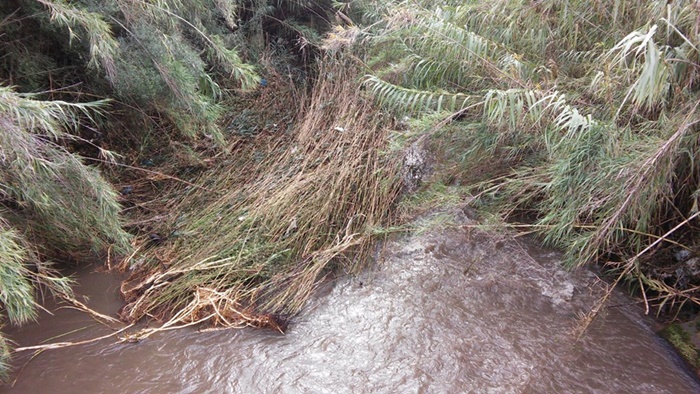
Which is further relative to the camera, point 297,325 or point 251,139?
point 251,139

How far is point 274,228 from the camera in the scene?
312cm

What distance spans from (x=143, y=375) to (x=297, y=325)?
2.88 ft

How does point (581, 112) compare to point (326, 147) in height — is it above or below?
above

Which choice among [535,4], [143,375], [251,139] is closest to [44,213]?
[143,375]

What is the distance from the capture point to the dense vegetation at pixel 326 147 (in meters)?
2.12

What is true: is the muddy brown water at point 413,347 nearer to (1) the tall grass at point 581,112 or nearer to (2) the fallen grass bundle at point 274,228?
(2) the fallen grass bundle at point 274,228

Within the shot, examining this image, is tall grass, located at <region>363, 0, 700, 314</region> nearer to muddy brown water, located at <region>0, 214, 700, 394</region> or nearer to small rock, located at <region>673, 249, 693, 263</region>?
small rock, located at <region>673, 249, 693, 263</region>

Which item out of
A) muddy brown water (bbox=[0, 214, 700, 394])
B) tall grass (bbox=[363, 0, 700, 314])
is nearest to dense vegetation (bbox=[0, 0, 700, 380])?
tall grass (bbox=[363, 0, 700, 314])

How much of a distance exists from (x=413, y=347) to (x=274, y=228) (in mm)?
1340

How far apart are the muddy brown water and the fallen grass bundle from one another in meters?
0.19

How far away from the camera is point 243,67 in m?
3.52

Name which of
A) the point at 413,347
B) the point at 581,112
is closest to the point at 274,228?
the point at 413,347

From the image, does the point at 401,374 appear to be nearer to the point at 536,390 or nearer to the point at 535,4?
the point at 536,390

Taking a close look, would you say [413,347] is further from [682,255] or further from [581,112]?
[581,112]
